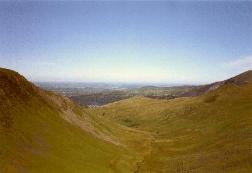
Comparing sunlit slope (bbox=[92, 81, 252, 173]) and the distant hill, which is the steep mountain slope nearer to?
sunlit slope (bbox=[92, 81, 252, 173])

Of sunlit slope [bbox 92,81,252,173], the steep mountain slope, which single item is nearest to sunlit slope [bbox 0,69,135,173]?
the steep mountain slope

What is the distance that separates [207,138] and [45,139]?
63019mm

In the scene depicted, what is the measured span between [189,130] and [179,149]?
36756 mm

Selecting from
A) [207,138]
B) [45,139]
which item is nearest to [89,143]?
[45,139]

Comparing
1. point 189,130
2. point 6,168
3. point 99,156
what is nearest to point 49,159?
point 6,168

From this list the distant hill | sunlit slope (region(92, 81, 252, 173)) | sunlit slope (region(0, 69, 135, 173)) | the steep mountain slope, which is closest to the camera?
sunlit slope (region(0, 69, 135, 173))

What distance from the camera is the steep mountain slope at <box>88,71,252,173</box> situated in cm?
9006

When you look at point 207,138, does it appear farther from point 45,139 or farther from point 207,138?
point 45,139

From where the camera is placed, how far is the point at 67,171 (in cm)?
7350

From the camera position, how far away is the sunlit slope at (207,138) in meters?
90.2

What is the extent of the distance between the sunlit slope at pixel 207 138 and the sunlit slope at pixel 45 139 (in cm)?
1172

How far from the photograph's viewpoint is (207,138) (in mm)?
125812

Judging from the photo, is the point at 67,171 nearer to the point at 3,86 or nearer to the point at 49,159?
the point at 49,159

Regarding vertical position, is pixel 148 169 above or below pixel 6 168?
below
